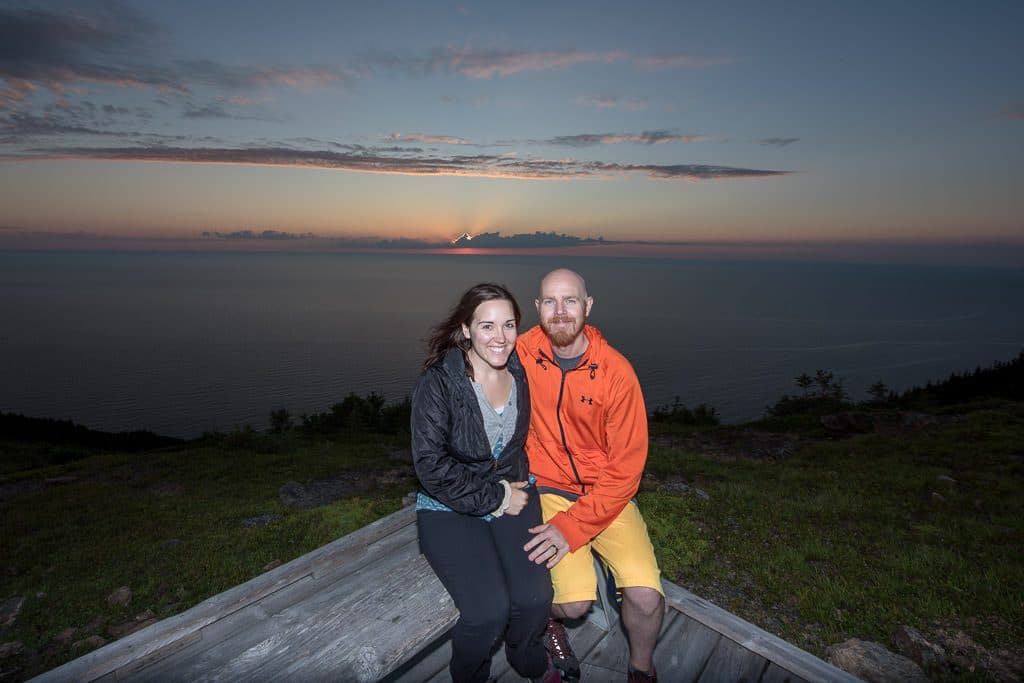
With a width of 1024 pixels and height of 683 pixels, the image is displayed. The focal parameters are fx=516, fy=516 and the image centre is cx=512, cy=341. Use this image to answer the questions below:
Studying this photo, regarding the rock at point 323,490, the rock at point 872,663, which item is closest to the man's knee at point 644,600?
the rock at point 872,663

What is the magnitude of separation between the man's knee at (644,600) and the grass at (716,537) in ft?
8.73

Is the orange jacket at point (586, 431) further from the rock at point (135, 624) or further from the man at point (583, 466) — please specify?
the rock at point (135, 624)

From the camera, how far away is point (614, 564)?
382 cm

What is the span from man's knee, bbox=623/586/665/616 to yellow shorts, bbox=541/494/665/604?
1.2 inches

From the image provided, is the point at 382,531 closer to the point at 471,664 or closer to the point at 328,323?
the point at 471,664

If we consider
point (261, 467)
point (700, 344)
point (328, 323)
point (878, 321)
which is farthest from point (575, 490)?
point (878, 321)

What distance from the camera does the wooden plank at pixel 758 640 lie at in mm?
3332

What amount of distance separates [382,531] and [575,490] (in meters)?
1.85

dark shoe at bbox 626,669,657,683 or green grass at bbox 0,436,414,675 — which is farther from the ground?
dark shoe at bbox 626,669,657,683

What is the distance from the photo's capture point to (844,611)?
5547 mm

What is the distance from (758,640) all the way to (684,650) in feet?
1.69

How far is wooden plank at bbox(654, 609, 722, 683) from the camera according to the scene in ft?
11.6

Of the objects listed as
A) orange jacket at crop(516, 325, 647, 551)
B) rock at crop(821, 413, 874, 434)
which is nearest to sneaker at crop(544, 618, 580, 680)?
orange jacket at crop(516, 325, 647, 551)

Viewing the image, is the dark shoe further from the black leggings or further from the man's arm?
the man's arm
